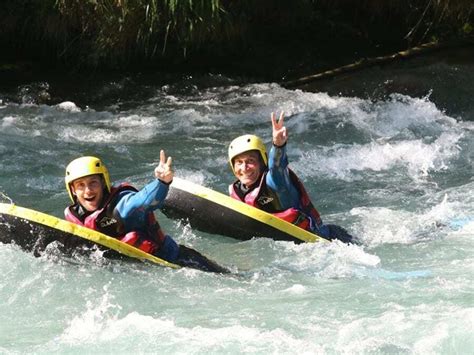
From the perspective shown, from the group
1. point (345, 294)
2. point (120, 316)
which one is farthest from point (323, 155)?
point (120, 316)

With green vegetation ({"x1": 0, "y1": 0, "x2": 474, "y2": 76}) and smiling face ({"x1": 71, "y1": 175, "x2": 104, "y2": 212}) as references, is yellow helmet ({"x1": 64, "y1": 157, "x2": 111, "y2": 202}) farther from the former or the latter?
green vegetation ({"x1": 0, "y1": 0, "x2": 474, "y2": 76})

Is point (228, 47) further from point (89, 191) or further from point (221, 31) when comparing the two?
point (89, 191)

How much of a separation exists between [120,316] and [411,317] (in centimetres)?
177

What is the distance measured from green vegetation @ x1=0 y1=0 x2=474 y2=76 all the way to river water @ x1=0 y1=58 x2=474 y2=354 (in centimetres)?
44

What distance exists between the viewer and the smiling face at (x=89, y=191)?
23.0 ft

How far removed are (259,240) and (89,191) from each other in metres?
1.47

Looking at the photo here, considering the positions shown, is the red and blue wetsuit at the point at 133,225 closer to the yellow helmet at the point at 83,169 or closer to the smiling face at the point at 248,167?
the yellow helmet at the point at 83,169

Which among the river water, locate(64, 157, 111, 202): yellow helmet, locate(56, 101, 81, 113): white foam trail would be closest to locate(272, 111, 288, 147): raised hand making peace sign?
the river water

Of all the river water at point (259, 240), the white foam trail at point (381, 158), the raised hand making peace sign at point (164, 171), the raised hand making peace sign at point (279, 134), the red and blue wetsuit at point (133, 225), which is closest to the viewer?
the river water at point (259, 240)

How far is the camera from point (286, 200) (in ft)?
25.8

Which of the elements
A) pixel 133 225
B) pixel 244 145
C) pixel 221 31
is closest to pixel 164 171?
pixel 133 225

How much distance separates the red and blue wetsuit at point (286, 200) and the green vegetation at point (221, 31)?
442cm

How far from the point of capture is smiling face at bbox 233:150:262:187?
781 cm

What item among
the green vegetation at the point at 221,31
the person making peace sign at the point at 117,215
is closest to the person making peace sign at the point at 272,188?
the person making peace sign at the point at 117,215
